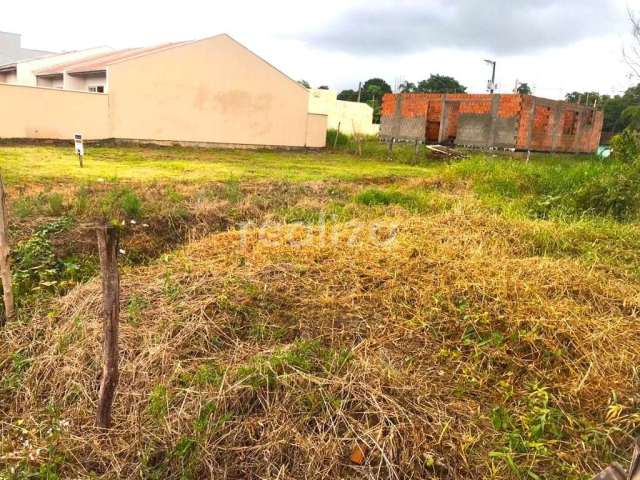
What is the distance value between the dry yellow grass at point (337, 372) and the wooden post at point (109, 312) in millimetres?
136

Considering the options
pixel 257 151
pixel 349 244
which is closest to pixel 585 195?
pixel 349 244

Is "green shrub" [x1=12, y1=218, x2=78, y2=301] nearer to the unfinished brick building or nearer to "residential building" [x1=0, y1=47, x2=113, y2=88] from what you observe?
the unfinished brick building

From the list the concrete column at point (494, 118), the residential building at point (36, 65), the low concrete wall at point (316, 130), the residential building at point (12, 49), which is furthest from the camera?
the residential building at point (12, 49)

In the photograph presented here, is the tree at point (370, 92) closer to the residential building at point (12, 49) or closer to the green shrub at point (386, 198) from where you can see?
the residential building at point (12, 49)

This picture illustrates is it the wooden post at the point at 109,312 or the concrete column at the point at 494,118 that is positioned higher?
the concrete column at the point at 494,118

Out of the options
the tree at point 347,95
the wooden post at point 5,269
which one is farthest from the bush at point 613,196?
the tree at point 347,95

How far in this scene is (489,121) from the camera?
16.0 metres

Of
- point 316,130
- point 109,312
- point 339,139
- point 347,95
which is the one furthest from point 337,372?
point 347,95

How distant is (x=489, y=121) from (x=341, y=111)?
28.2 ft

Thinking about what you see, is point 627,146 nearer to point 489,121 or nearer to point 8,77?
point 489,121

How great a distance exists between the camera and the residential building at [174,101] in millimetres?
13641

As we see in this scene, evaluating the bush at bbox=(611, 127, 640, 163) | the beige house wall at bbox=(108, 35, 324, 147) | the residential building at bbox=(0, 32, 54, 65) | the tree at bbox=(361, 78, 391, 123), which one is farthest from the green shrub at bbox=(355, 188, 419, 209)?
the residential building at bbox=(0, 32, 54, 65)

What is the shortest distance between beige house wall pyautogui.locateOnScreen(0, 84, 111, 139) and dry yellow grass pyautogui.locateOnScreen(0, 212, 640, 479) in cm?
1189

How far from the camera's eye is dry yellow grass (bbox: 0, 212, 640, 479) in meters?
2.12
